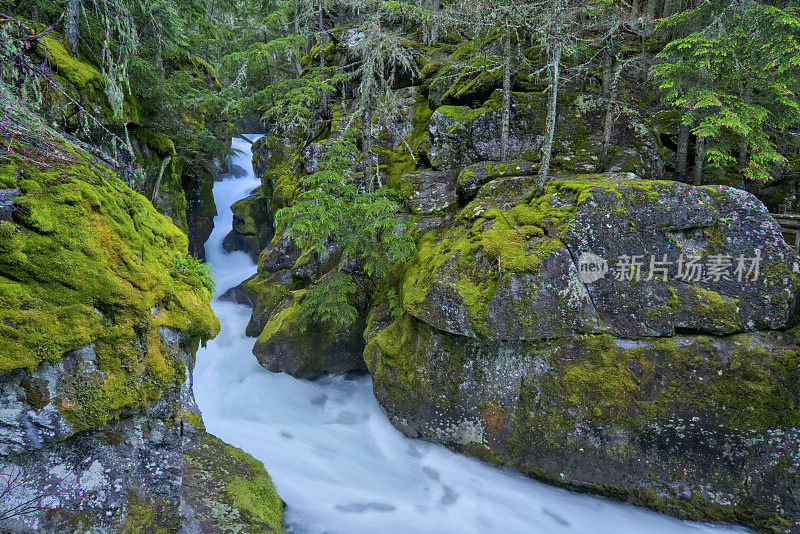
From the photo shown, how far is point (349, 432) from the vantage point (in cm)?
948

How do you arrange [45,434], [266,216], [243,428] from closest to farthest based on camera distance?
1. [45,434]
2. [243,428]
3. [266,216]

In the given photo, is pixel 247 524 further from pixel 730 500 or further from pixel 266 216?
pixel 266 216

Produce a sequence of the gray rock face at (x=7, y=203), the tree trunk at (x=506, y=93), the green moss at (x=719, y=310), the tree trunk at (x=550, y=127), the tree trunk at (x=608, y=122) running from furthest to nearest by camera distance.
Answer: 1. the tree trunk at (x=506, y=93)
2. the tree trunk at (x=608, y=122)
3. the tree trunk at (x=550, y=127)
4. the green moss at (x=719, y=310)
5. the gray rock face at (x=7, y=203)

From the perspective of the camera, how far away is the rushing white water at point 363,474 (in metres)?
6.84

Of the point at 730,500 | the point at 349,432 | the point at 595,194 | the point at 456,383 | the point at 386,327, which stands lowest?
the point at 349,432

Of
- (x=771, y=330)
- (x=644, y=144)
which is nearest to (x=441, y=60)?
(x=644, y=144)

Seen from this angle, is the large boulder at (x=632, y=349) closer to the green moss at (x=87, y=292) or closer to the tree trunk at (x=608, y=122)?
the tree trunk at (x=608, y=122)

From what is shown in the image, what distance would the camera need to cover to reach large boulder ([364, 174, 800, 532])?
650cm

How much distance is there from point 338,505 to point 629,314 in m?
7.09

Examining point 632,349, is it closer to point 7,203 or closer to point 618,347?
point 618,347

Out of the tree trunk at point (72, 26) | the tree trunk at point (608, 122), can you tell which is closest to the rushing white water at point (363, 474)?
the tree trunk at point (608, 122)

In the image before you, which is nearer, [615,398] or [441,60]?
[615,398]

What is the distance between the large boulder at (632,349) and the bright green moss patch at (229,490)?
3.94 m

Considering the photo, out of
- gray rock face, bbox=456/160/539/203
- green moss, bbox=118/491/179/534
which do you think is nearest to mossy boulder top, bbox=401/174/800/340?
gray rock face, bbox=456/160/539/203
